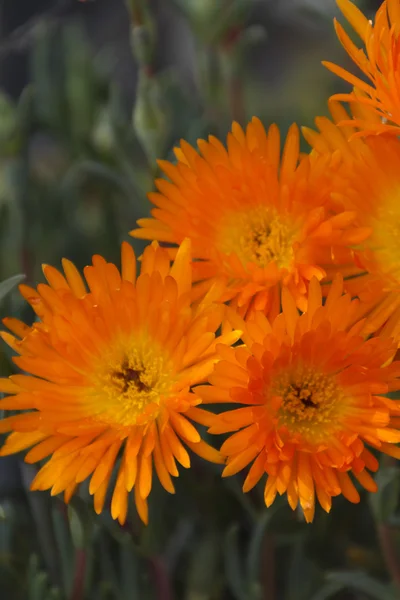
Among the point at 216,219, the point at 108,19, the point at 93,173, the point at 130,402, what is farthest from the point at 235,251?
the point at 108,19

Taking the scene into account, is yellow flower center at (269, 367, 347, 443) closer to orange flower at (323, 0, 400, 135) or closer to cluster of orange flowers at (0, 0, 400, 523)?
cluster of orange flowers at (0, 0, 400, 523)

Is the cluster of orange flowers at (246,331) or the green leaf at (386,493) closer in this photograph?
the cluster of orange flowers at (246,331)

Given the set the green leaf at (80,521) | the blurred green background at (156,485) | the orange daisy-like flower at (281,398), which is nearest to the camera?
the orange daisy-like flower at (281,398)

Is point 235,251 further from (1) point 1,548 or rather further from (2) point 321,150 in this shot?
(1) point 1,548

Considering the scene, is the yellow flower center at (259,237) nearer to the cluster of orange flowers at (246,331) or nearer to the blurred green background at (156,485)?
the cluster of orange flowers at (246,331)

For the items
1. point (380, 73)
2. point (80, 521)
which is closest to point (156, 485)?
point (80, 521)

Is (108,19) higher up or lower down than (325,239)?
higher up

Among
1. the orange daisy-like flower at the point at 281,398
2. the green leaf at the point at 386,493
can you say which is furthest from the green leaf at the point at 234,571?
the orange daisy-like flower at the point at 281,398
